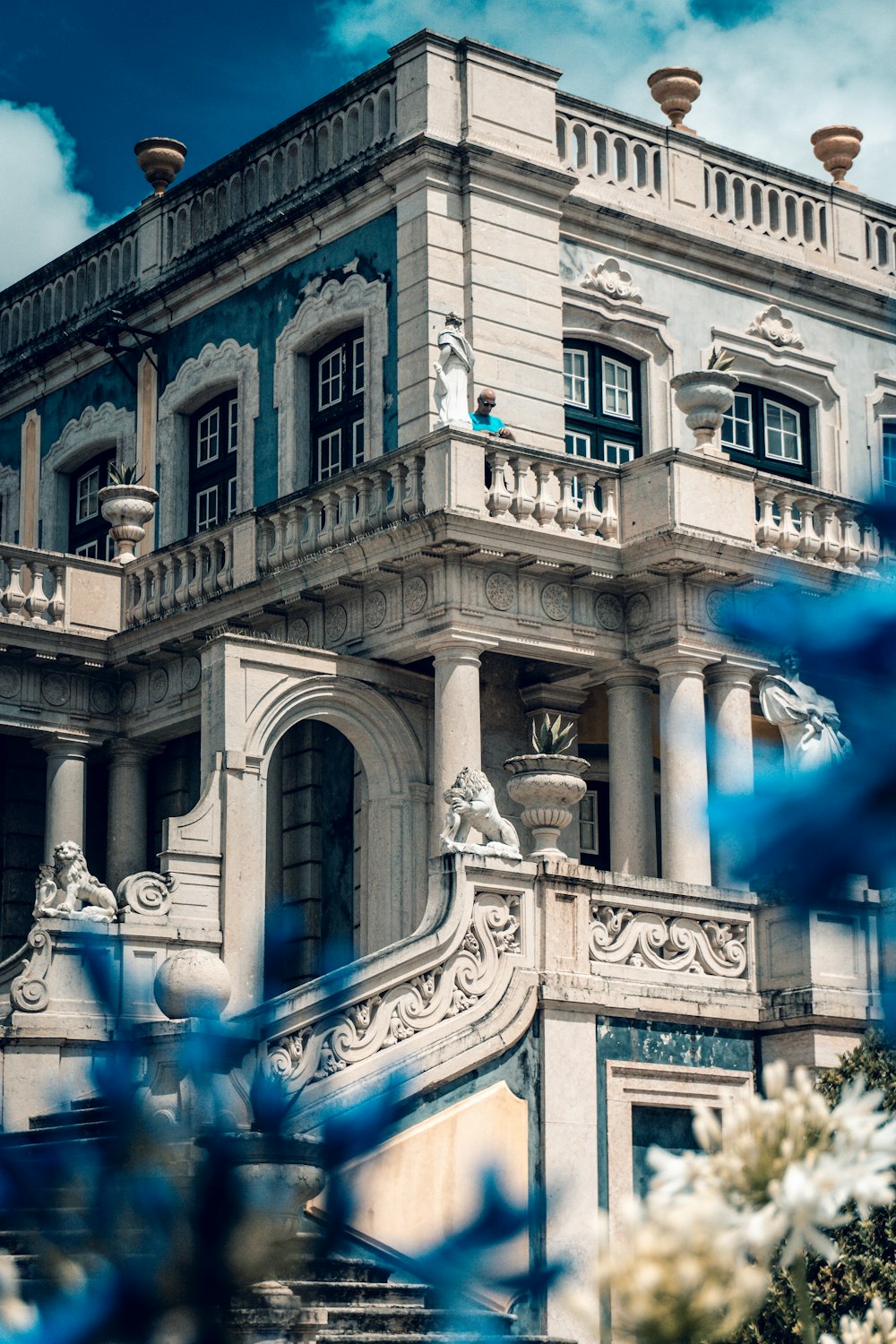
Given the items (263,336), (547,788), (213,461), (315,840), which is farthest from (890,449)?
(547,788)

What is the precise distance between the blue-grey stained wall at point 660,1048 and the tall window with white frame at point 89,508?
14.2 meters

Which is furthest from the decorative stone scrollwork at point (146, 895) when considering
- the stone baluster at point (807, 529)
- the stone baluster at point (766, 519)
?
the stone baluster at point (807, 529)

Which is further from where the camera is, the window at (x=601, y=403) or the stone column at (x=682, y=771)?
the window at (x=601, y=403)

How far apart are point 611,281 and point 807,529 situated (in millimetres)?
4012

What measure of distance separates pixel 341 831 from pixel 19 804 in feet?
15.9

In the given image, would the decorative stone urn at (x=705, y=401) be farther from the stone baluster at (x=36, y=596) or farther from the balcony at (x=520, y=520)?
the stone baluster at (x=36, y=596)

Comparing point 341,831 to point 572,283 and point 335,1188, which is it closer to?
point 572,283

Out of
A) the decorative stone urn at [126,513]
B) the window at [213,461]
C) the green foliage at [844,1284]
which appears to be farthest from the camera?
the window at [213,461]

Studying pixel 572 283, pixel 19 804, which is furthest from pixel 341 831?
pixel 572 283

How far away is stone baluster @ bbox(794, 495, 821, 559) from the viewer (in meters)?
25.5

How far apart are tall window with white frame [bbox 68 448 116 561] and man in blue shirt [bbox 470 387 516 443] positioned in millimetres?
7356

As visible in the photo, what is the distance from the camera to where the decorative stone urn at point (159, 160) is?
31000 millimetres

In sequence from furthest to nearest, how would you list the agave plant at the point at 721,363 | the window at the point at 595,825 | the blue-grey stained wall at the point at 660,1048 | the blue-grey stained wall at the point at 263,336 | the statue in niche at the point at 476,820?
the window at the point at 595,825, the blue-grey stained wall at the point at 263,336, the agave plant at the point at 721,363, the statue in niche at the point at 476,820, the blue-grey stained wall at the point at 660,1048

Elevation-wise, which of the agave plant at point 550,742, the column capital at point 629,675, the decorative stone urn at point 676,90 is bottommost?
the agave plant at point 550,742
